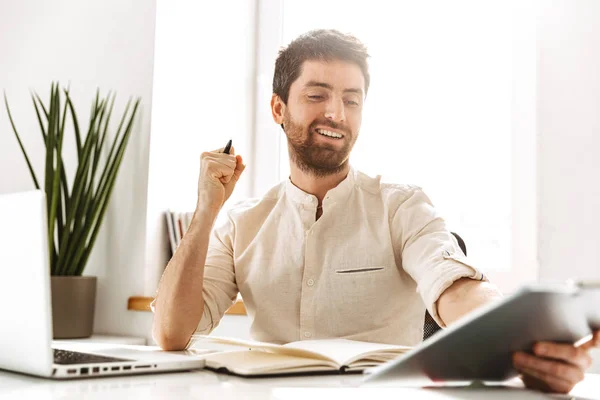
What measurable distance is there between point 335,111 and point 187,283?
1.90 feet

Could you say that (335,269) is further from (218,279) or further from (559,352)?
(559,352)

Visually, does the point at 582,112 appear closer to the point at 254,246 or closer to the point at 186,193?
the point at 254,246

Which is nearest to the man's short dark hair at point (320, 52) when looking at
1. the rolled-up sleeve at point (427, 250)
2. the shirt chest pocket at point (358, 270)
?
the rolled-up sleeve at point (427, 250)

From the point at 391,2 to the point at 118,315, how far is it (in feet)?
5.45

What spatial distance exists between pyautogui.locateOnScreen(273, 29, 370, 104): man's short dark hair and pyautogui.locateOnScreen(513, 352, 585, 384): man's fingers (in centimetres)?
113

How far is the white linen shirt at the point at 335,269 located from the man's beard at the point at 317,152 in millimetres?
66

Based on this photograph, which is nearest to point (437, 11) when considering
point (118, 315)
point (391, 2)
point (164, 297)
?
point (391, 2)

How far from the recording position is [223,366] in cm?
92

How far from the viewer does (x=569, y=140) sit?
6.48ft

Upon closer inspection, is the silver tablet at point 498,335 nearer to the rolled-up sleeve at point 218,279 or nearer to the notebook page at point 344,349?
the notebook page at point 344,349

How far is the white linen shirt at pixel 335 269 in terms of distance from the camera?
5.17 ft

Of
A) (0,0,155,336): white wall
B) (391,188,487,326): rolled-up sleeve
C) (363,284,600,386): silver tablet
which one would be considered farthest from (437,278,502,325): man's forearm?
(0,0,155,336): white wall

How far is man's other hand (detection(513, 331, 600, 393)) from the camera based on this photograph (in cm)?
72

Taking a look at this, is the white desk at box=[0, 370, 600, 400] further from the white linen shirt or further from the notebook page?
the white linen shirt
